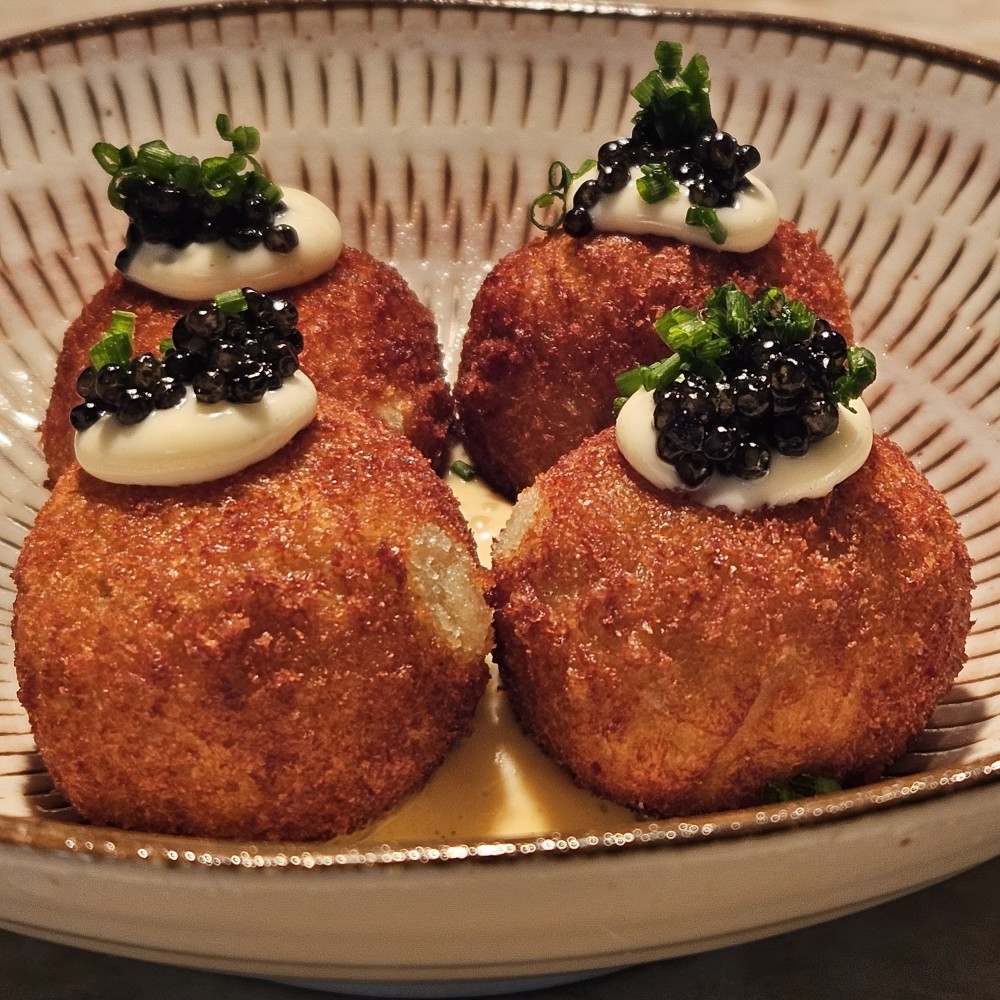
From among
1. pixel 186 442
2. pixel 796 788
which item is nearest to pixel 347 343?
pixel 186 442

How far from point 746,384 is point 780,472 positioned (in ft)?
0.50

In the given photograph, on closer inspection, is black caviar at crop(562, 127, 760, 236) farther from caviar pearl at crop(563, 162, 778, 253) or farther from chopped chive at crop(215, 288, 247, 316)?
chopped chive at crop(215, 288, 247, 316)

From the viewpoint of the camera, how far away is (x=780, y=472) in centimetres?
169

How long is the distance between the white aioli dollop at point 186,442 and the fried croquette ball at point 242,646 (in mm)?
33

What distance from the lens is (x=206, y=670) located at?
5.14ft

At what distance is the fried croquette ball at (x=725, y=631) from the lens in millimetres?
1660

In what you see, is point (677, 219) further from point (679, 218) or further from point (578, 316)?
point (578, 316)

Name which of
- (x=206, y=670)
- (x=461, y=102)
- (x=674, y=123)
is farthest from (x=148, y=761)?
(x=461, y=102)

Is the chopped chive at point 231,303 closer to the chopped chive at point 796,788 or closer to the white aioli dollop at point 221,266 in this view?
the white aioli dollop at point 221,266

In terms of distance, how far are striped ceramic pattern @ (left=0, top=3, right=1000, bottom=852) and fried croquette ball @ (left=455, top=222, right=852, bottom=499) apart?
58 cm

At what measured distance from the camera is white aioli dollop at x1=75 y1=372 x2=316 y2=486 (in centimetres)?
163

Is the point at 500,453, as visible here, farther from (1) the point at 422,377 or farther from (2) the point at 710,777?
(2) the point at 710,777

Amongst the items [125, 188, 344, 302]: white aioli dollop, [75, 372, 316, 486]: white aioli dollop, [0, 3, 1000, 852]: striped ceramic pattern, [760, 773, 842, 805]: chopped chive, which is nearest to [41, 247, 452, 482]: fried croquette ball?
[125, 188, 344, 302]: white aioli dollop

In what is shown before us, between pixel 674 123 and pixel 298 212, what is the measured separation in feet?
2.66
